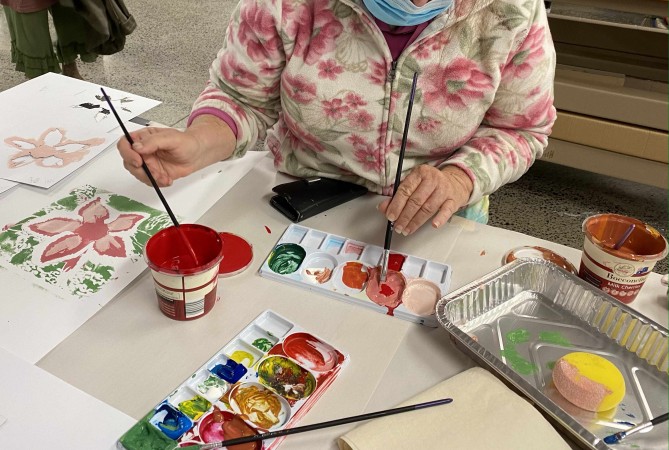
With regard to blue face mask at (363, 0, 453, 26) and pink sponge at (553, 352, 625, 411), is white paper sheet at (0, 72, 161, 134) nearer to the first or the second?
blue face mask at (363, 0, 453, 26)

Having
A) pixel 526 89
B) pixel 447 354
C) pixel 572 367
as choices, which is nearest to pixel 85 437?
pixel 447 354

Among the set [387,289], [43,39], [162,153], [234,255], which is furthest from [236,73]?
[43,39]

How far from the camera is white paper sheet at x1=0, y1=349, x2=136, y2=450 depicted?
0.58 metres

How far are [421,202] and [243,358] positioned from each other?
32 cm

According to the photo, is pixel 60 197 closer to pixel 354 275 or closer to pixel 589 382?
pixel 354 275

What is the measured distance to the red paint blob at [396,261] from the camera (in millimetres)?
822

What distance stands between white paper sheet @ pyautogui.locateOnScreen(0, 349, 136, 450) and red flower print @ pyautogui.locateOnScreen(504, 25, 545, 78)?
0.67m

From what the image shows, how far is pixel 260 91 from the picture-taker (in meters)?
0.95

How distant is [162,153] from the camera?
841 mm

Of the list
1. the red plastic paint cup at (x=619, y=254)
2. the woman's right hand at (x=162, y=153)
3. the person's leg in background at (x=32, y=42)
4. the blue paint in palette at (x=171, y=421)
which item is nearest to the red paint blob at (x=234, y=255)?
the woman's right hand at (x=162, y=153)

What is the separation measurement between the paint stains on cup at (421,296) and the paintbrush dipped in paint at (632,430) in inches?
9.3

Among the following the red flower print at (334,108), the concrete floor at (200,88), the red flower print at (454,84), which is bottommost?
the concrete floor at (200,88)

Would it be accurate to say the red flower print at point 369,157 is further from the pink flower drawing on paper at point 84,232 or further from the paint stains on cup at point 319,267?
the pink flower drawing on paper at point 84,232

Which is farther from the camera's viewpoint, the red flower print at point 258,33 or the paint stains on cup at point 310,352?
the red flower print at point 258,33
